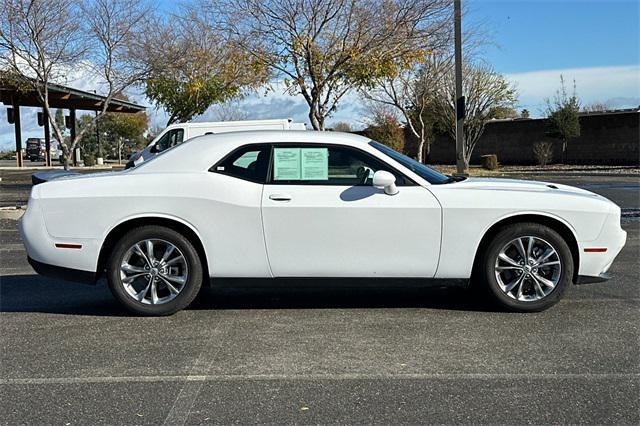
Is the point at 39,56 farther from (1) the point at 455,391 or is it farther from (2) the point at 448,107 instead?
(2) the point at 448,107

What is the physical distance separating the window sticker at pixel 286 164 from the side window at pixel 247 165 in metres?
0.08

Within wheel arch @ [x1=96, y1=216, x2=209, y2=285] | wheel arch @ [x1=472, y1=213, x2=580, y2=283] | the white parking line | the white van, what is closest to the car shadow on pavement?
wheel arch @ [x1=96, y1=216, x2=209, y2=285]

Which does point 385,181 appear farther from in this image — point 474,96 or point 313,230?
point 474,96

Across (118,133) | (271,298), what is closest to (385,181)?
(271,298)

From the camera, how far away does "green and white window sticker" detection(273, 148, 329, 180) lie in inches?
221

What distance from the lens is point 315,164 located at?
5664mm

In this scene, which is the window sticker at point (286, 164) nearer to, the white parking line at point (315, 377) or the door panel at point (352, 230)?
the door panel at point (352, 230)

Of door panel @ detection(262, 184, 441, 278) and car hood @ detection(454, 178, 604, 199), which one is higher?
car hood @ detection(454, 178, 604, 199)

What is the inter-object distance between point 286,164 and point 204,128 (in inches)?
418

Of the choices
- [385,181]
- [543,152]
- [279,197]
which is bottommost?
[279,197]

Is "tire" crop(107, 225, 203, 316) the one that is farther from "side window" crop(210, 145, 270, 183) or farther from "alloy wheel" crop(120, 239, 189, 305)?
"side window" crop(210, 145, 270, 183)

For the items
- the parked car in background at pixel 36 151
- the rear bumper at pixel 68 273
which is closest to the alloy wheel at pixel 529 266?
the rear bumper at pixel 68 273

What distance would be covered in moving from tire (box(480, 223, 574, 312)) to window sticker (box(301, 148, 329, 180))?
1.56 m

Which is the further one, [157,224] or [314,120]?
[314,120]
